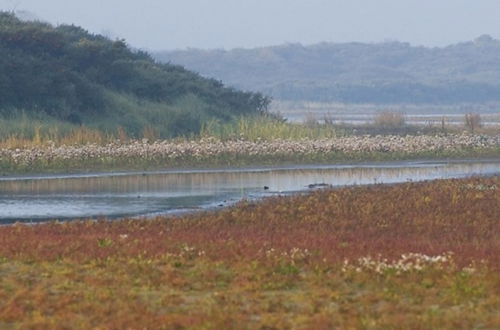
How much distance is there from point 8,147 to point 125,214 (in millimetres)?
17885

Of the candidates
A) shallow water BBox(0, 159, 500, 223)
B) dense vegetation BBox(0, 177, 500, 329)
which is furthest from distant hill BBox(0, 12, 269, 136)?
dense vegetation BBox(0, 177, 500, 329)

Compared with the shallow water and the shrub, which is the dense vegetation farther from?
the shrub

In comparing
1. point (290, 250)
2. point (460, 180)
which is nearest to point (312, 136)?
point (460, 180)

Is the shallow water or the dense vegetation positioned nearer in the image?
the dense vegetation

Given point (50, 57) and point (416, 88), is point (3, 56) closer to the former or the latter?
point (50, 57)

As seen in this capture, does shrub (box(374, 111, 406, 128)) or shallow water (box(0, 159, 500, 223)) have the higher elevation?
shrub (box(374, 111, 406, 128))

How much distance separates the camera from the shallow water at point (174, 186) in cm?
2828

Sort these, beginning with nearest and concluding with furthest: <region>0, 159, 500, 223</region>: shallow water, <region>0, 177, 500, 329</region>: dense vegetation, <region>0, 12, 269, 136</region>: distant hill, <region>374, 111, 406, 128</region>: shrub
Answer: <region>0, 177, 500, 329</region>: dense vegetation, <region>0, 159, 500, 223</region>: shallow water, <region>0, 12, 269, 136</region>: distant hill, <region>374, 111, 406, 128</region>: shrub

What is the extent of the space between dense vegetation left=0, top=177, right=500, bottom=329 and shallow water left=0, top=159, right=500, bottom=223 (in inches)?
195

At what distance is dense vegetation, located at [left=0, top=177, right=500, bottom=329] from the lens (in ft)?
43.1

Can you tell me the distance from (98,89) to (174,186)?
24607mm

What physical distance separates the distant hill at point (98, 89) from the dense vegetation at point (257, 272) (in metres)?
32.3

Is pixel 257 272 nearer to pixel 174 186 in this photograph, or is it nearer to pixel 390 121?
pixel 174 186

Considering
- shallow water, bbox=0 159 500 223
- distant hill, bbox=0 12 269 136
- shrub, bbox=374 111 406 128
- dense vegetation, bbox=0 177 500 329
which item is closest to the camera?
dense vegetation, bbox=0 177 500 329
